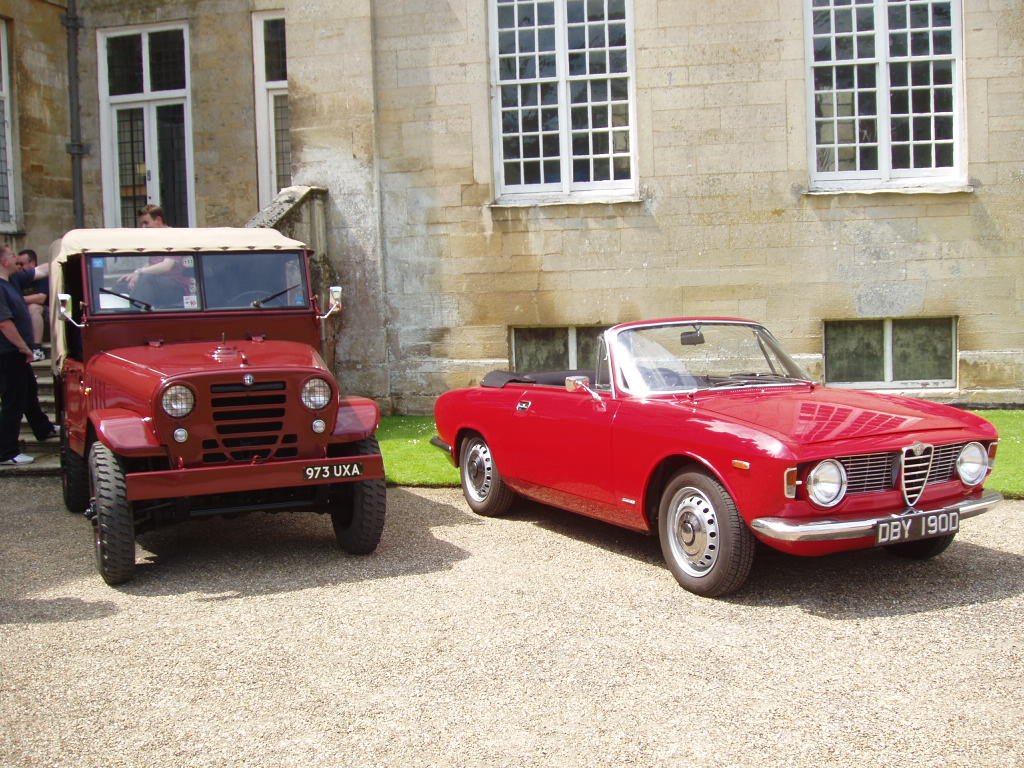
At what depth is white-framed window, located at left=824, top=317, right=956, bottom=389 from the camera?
1304 centimetres

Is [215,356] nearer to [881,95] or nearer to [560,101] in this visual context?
[560,101]

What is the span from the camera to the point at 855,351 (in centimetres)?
1316

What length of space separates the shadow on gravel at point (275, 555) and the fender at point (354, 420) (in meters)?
0.79

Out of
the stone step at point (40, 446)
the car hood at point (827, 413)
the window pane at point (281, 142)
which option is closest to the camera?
the car hood at point (827, 413)

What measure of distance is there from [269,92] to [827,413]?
517 inches

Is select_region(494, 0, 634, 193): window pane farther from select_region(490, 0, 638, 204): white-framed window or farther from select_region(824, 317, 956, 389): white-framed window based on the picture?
select_region(824, 317, 956, 389): white-framed window

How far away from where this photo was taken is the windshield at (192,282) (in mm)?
7781

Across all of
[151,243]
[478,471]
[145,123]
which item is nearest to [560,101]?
[478,471]

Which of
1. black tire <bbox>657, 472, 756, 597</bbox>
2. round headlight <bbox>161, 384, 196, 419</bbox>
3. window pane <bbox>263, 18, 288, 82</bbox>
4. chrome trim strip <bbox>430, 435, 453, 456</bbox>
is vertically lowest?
black tire <bbox>657, 472, 756, 597</bbox>

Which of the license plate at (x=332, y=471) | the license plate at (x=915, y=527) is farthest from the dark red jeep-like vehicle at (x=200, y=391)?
the license plate at (x=915, y=527)

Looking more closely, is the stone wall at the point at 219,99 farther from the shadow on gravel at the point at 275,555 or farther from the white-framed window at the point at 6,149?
the shadow on gravel at the point at 275,555

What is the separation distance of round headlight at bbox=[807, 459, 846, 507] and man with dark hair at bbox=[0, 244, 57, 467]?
781 cm

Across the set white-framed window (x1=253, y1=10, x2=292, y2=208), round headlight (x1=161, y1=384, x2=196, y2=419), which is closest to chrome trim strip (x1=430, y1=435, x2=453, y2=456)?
round headlight (x1=161, y1=384, x2=196, y2=419)

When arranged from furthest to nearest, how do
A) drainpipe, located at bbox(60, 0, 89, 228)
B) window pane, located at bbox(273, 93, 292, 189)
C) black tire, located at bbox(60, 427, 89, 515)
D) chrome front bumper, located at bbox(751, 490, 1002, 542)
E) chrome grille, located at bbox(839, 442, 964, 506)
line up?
drainpipe, located at bbox(60, 0, 89, 228) < window pane, located at bbox(273, 93, 292, 189) < black tire, located at bbox(60, 427, 89, 515) < chrome grille, located at bbox(839, 442, 964, 506) < chrome front bumper, located at bbox(751, 490, 1002, 542)
